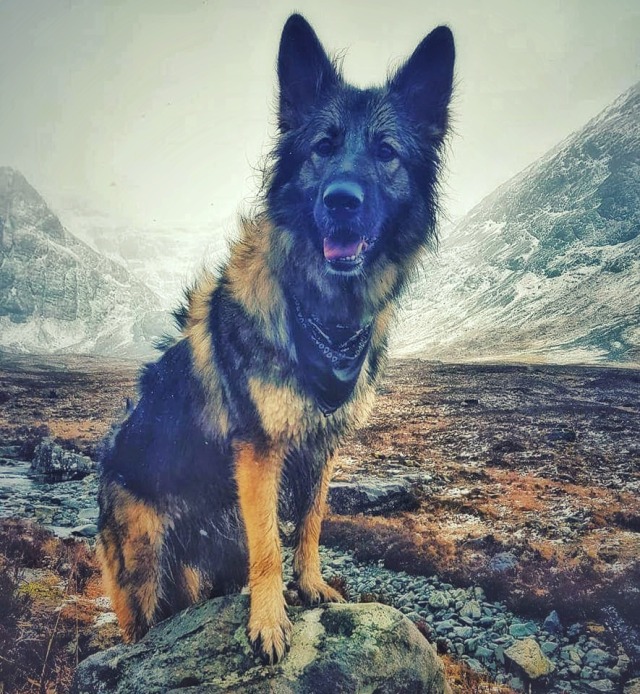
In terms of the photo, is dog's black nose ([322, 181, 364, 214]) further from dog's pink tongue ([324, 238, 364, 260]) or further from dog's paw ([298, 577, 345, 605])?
dog's paw ([298, 577, 345, 605])

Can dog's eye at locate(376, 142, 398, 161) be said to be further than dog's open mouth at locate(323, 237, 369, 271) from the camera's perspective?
Yes

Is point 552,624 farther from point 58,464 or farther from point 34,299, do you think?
point 34,299

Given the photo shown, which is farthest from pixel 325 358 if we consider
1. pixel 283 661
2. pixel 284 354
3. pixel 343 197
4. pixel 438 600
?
pixel 438 600

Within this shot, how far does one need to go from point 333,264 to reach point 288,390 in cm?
91

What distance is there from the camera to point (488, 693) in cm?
407

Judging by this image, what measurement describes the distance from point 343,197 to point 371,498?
8.11 metres

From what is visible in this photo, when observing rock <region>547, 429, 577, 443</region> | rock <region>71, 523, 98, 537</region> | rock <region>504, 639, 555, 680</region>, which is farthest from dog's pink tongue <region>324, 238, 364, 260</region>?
rock <region>547, 429, 577, 443</region>

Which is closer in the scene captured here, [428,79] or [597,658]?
[428,79]

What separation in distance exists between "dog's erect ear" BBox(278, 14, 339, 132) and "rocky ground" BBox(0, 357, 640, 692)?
5580 mm

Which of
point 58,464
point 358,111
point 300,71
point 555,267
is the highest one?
point 555,267

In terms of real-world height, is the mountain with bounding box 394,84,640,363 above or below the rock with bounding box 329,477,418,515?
above

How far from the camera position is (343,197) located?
2822 mm

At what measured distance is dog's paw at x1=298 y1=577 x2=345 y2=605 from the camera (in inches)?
134

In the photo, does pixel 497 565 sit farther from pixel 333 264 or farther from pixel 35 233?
pixel 35 233
